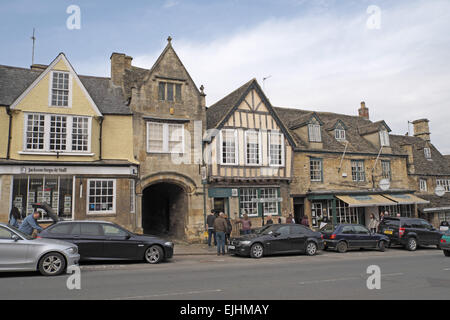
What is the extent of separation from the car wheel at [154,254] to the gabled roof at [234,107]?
9.64m

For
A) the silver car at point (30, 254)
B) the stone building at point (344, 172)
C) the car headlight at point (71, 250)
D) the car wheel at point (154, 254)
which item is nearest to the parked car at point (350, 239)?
the stone building at point (344, 172)

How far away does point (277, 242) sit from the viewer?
14.6m

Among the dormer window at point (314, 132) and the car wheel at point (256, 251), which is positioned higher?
the dormer window at point (314, 132)

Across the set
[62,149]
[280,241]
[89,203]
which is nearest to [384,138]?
[280,241]

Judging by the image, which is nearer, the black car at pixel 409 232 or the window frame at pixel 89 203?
the window frame at pixel 89 203

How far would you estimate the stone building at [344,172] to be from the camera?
2341 centimetres

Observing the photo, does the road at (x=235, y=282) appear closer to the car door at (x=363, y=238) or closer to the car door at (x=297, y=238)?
the car door at (x=297, y=238)

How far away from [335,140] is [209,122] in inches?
420

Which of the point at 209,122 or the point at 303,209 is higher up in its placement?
the point at 209,122

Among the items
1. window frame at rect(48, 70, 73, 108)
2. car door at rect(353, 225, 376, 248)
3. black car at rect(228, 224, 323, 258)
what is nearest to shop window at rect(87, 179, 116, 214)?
window frame at rect(48, 70, 73, 108)

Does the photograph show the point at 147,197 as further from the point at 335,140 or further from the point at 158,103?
the point at 335,140

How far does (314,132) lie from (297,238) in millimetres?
11579
